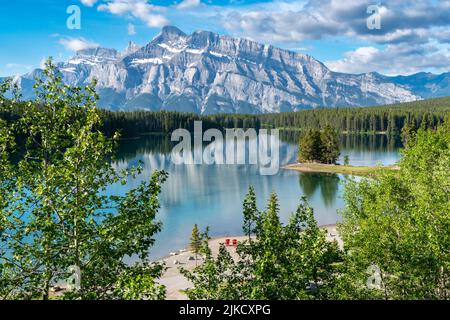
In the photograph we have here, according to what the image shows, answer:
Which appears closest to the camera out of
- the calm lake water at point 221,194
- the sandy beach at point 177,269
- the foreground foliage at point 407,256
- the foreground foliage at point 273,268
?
the foreground foliage at point 273,268

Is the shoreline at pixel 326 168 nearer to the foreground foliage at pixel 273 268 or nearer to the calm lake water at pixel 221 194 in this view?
the calm lake water at pixel 221 194

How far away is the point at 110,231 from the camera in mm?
13078

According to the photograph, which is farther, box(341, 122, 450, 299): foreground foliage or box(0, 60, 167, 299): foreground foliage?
box(341, 122, 450, 299): foreground foliage

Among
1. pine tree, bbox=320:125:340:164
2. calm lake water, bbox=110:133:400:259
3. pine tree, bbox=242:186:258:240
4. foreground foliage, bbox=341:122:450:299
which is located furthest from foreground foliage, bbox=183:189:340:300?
pine tree, bbox=320:125:340:164

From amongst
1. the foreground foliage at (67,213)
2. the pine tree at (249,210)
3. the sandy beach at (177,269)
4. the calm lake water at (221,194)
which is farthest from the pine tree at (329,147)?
the foreground foliage at (67,213)

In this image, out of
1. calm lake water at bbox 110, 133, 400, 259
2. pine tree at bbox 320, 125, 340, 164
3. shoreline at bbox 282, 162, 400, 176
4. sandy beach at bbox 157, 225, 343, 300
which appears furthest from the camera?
pine tree at bbox 320, 125, 340, 164

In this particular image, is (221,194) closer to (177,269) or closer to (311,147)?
(177,269)

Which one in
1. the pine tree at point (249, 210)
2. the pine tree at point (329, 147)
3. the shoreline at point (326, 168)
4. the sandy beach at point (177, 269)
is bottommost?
the sandy beach at point (177, 269)

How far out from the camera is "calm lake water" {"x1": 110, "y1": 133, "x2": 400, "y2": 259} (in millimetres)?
68312

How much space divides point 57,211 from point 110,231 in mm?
1828

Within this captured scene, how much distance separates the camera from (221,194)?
93938 millimetres

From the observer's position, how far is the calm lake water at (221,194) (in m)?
68.3

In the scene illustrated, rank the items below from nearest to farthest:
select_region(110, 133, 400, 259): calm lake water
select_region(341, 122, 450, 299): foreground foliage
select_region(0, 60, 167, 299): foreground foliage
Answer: select_region(0, 60, 167, 299): foreground foliage
select_region(341, 122, 450, 299): foreground foliage
select_region(110, 133, 400, 259): calm lake water

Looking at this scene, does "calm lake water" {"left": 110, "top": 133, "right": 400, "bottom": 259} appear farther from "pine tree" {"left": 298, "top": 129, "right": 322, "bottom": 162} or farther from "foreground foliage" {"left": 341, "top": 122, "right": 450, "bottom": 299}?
"foreground foliage" {"left": 341, "top": 122, "right": 450, "bottom": 299}
